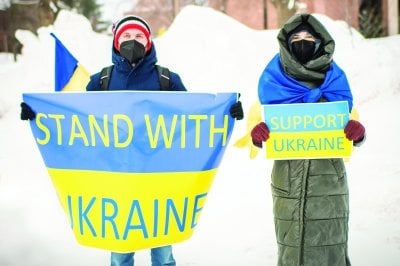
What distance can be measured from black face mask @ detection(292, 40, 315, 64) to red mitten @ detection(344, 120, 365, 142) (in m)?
0.43

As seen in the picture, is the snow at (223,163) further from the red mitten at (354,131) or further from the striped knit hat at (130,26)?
the striped knit hat at (130,26)

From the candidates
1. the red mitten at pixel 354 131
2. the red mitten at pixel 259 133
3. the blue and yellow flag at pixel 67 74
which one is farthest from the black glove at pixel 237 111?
the blue and yellow flag at pixel 67 74

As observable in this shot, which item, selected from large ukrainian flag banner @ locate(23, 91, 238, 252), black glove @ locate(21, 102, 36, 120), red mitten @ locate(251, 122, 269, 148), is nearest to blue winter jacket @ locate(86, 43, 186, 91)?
large ukrainian flag banner @ locate(23, 91, 238, 252)

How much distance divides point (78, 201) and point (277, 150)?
3.85ft

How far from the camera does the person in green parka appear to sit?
7.54 ft

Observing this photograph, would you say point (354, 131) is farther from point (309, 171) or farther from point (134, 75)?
point (134, 75)

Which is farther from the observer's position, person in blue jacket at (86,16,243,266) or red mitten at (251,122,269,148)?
person in blue jacket at (86,16,243,266)

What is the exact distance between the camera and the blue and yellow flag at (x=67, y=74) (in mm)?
3288

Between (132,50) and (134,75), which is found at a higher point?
(132,50)

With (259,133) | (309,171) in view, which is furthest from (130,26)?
(309,171)

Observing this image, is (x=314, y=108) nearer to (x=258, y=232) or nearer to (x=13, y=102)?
(x=258, y=232)

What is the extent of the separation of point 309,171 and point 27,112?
1631 millimetres

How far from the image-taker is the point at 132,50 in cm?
245

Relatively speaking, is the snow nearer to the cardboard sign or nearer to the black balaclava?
the cardboard sign
